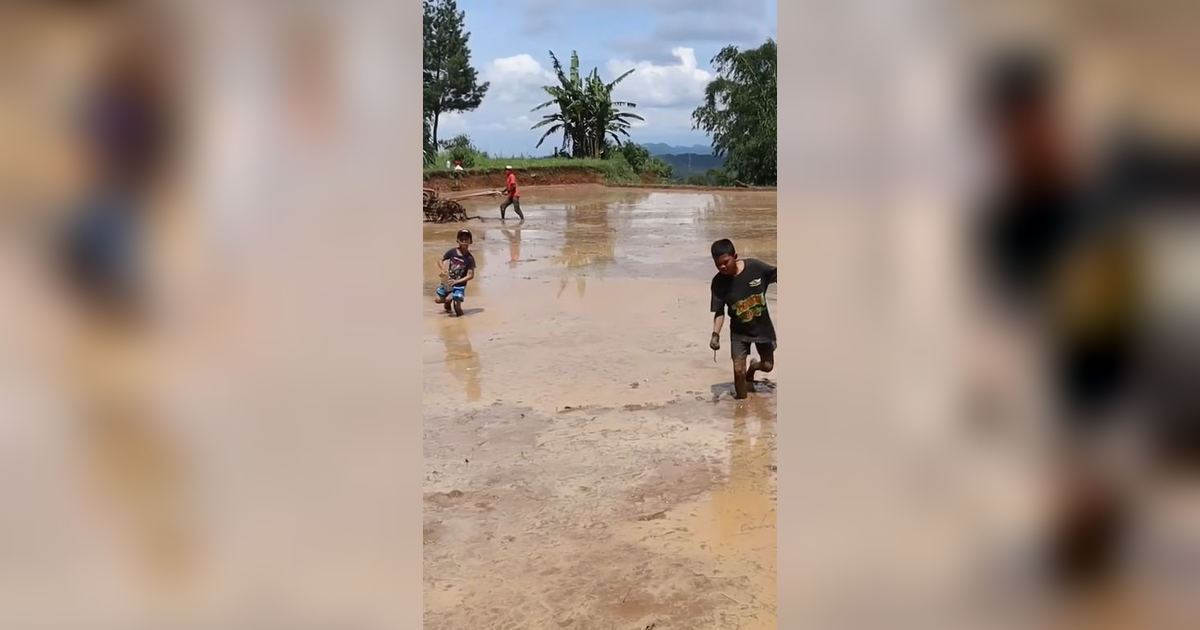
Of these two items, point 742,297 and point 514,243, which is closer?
point 742,297

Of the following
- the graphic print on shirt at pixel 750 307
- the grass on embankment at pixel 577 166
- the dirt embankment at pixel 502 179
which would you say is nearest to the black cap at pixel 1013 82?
the graphic print on shirt at pixel 750 307

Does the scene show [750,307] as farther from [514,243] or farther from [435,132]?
[435,132]

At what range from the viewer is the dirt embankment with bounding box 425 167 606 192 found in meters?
7.19

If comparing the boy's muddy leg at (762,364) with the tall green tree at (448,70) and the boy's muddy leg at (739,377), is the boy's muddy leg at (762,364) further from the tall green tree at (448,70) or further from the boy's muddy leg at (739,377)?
the tall green tree at (448,70)

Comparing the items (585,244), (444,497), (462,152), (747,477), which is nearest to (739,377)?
(747,477)

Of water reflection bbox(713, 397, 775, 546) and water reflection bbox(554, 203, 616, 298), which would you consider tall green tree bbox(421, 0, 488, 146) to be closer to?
water reflection bbox(554, 203, 616, 298)

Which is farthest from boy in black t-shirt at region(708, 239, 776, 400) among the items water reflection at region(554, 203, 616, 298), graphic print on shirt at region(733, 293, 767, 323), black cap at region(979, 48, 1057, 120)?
water reflection at region(554, 203, 616, 298)

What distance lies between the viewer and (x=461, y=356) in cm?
269

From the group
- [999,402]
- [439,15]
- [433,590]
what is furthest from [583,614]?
[439,15]

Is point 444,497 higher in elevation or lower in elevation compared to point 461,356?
lower

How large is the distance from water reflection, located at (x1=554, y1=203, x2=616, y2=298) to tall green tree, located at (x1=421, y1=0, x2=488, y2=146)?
5.65 ft

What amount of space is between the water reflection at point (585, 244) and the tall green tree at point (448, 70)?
172cm

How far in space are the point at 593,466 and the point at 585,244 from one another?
3.51 m

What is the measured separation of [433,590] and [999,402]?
0.90 meters
